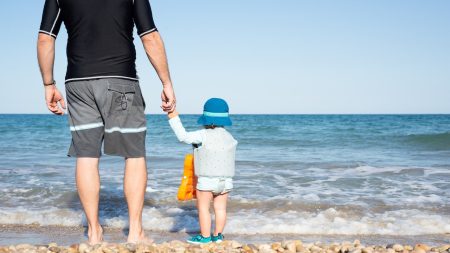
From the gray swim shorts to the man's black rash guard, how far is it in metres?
0.08

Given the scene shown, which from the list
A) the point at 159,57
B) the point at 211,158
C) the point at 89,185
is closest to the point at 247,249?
the point at 211,158

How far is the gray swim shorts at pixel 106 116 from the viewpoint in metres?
3.34

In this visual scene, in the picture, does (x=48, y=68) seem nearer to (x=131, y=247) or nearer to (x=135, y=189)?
(x=135, y=189)

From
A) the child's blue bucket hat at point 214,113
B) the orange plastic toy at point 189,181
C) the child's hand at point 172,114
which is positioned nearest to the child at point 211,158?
the child's blue bucket hat at point 214,113

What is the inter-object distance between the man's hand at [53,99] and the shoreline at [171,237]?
1505 mm

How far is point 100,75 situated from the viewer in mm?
3328

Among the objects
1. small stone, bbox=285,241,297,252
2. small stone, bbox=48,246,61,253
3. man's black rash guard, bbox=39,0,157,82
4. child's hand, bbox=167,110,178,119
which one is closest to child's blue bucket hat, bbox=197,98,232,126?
child's hand, bbox=167,110,178,119

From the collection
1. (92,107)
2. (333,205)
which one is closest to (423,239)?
(333,205)

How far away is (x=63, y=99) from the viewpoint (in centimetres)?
350

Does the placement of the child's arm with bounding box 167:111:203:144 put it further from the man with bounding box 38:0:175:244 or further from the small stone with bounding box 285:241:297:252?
the small stone with bounding box 285:241:297:252

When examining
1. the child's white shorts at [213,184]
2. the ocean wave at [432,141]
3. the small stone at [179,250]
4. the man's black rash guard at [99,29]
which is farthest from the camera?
the ocean wave at [432,141]

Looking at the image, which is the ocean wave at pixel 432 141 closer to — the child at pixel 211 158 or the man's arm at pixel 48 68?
the child at pixel 211 158

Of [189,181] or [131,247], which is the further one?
[189,181]

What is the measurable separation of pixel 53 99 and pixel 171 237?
190cm
